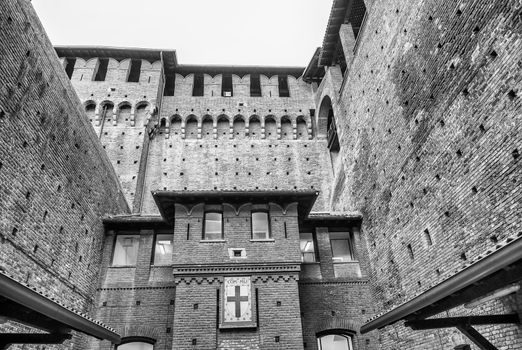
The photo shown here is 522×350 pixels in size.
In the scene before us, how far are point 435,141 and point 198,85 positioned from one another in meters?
18.1

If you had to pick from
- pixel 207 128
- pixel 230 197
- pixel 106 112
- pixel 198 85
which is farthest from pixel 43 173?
pixel 198 85

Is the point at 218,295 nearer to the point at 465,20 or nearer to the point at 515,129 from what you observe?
the point at 515,129

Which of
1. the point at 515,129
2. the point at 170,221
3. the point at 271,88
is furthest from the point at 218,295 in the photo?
the point at 271,88

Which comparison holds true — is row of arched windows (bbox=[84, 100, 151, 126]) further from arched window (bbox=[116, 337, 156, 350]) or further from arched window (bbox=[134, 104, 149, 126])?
arched window (bbox=[116, 337, 156, 350])

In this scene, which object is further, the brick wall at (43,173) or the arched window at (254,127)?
the arched window at (254,127)

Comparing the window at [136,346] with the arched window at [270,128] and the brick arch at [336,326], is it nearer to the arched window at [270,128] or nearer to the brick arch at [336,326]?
the brick arch at [336,326]

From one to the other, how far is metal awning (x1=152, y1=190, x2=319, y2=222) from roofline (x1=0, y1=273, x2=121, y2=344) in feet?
19.3

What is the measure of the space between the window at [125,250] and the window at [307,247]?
575cm

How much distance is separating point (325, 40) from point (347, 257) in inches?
426

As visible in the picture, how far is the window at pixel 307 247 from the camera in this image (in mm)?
13320

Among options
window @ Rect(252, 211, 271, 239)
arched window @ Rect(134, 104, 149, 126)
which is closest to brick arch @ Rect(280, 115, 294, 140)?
arched window @ Rect(134, 104, 149, 126)

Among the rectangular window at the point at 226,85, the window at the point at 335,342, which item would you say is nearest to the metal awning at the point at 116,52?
the rectangular window at the point at 226,85

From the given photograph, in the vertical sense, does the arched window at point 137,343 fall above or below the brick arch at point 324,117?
below

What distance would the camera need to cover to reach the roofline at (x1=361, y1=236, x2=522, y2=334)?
3.83 metres
